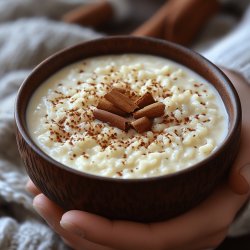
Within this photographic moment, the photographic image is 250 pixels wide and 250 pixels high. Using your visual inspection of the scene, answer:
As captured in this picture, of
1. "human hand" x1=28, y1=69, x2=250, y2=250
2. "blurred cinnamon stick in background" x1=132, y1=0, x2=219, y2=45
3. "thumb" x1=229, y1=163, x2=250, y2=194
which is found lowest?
"blurred cinnamon stick in background" x1=132, y1=0, x2=219, y2=45

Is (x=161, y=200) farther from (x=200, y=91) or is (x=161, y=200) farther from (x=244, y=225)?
(x=244, y=225)

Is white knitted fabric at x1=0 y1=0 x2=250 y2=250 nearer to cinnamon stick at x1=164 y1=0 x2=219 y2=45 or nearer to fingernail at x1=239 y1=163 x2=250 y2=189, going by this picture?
cinnamon stick at x1=164 y1=0 x2=219 y2=45

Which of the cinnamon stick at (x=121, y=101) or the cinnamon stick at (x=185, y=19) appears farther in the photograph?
the cinnamon stick at (x=185, y=19)

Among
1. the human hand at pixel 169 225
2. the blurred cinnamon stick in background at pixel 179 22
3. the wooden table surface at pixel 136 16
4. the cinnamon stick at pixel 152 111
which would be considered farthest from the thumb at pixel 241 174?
the wooden table surface at pixel 136 16

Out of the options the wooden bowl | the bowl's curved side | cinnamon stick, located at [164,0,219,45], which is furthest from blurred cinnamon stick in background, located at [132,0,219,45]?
the bowl's curved side

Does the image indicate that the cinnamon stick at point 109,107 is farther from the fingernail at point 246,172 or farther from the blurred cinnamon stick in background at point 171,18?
the blurred cinnamon stick in background at point 171,18

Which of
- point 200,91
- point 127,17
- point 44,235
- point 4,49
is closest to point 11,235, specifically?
point 44,235
